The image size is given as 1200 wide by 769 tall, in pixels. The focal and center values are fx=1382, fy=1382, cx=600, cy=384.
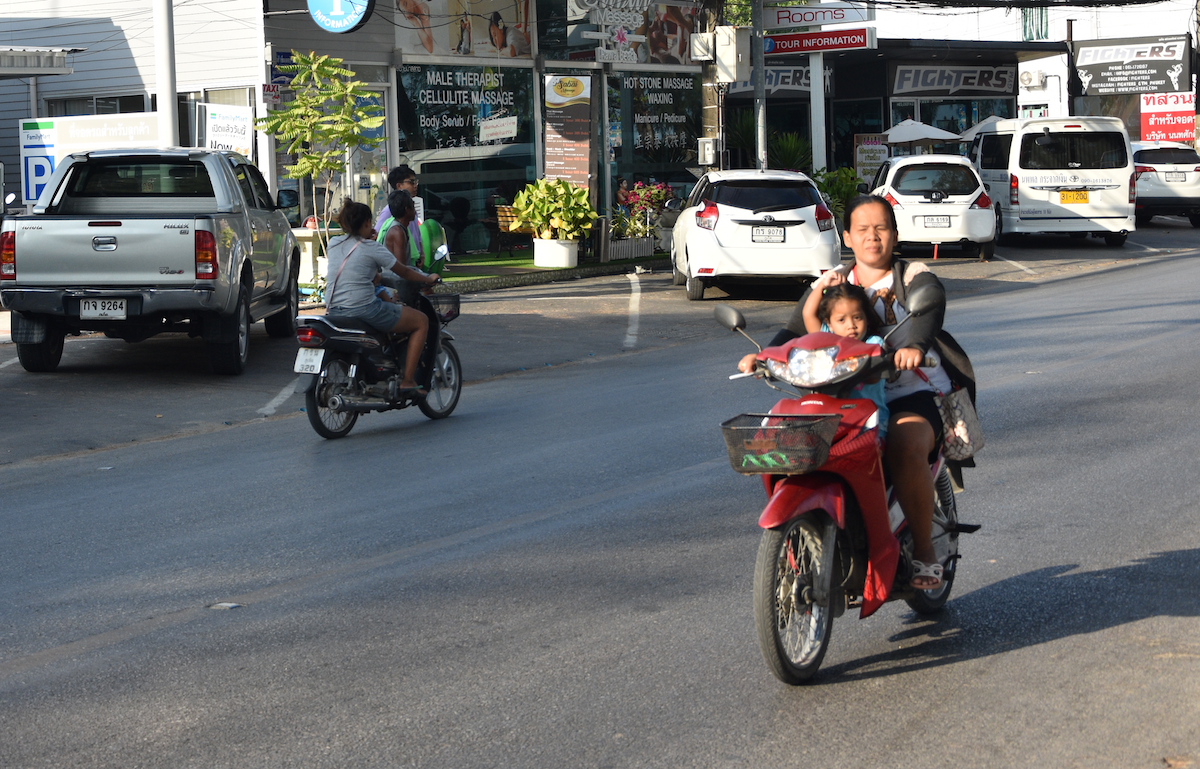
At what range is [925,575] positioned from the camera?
4.78 metres

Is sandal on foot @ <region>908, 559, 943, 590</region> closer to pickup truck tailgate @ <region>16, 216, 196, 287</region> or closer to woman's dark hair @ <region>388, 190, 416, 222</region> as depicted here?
woman's dark hair @ <region>388, 190, 416, 222</region>

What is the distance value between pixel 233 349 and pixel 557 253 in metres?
9.93

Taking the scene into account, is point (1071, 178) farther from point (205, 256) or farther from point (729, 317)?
point (729, 317)

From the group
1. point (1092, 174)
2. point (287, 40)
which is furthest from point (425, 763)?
point (1092, 174)

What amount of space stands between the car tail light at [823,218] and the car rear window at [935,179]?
5.55m

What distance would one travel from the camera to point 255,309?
44.9 ft

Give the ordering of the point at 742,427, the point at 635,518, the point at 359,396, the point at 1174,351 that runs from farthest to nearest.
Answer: the point at 1174,351, the point at 359,396, the point at 635,518, the point at 742,427

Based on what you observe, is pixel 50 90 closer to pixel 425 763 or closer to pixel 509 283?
pixel 509 283

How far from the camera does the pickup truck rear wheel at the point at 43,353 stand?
12.7 m

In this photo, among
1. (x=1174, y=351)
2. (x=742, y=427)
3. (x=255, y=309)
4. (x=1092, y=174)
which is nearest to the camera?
(x=742, y=427)

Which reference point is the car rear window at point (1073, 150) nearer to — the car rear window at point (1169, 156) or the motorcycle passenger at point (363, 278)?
the car rear window at point (1169, 156)

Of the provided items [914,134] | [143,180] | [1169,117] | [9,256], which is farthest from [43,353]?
[1169,117]

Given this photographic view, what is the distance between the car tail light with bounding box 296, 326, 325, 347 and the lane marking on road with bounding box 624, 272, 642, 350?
5.55 metres

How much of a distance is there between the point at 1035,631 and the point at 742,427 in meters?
1.66
